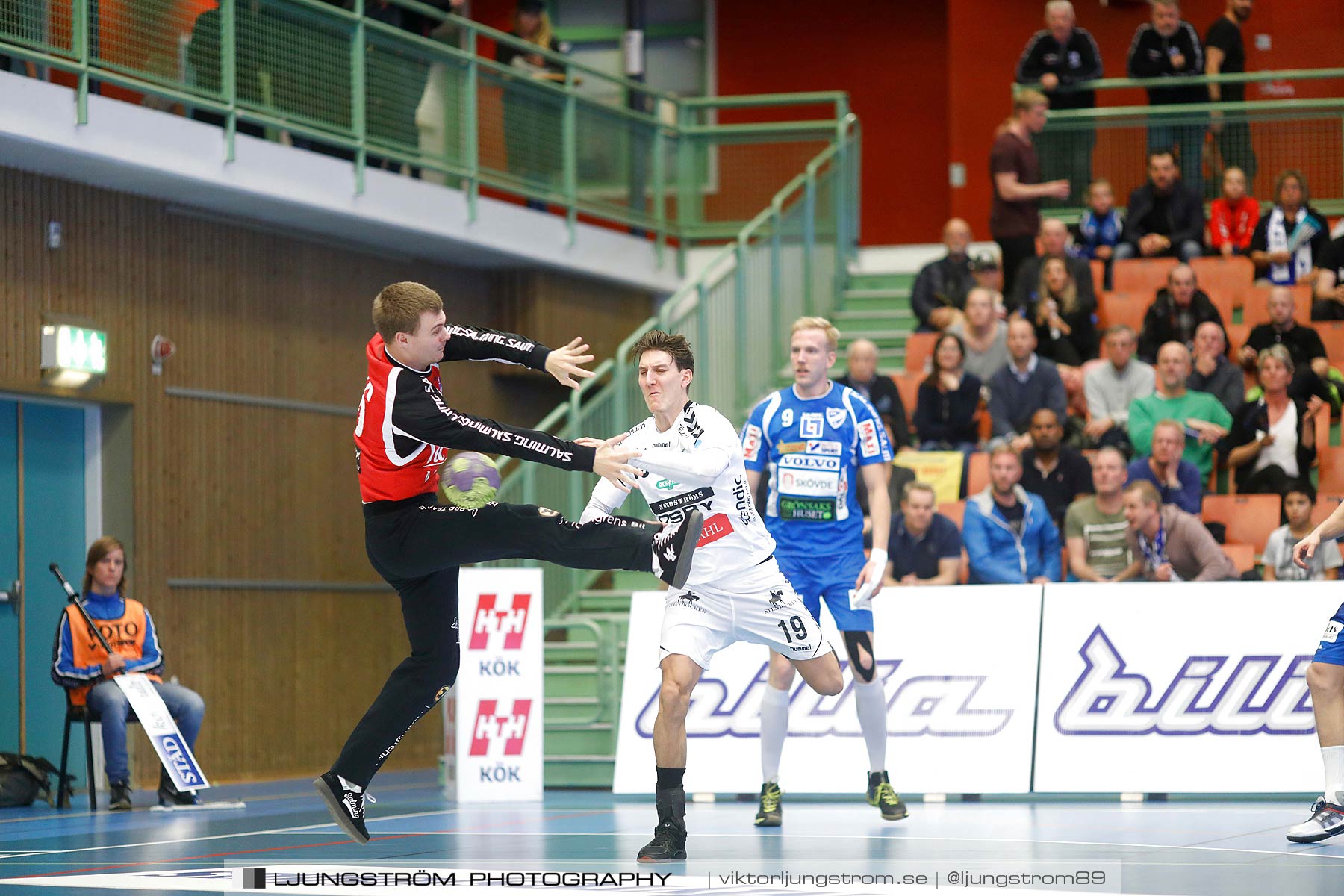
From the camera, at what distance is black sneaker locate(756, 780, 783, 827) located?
9273 mm

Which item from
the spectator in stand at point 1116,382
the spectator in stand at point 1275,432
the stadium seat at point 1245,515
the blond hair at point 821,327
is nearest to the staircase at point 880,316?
the spectator in stand at point 1116,382

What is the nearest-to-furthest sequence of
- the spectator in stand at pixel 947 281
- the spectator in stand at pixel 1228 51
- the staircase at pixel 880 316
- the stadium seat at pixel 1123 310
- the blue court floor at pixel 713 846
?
1. the blue court floor at pixel 713 846
2. the stadium seat at pixel 1123 310
3. the spectator in stand at pixel 947 281
4. the staircase at pixel 880 316
5. the spectator in stand at pixel 1228 51

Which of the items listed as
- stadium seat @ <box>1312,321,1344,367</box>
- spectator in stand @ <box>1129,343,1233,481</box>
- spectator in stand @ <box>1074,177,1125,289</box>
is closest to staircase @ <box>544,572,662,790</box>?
spectator in stand @ <box>1129,343,1233,481</box>

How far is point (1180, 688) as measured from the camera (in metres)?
10.9

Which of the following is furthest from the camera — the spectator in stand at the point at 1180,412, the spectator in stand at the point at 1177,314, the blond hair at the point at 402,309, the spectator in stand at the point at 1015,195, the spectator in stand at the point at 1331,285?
the spectator in stand at the point at 1015,195

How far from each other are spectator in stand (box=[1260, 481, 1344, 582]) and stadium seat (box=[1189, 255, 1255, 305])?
4294mm

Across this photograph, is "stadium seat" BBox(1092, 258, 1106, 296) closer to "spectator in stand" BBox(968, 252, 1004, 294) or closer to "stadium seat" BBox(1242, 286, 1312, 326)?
"spectator in stand" BBox(968, 252, 1004, 294)

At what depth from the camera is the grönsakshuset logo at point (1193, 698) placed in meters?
10.6

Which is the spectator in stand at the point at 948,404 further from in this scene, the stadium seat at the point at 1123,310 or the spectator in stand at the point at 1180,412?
the stadium seat at the point at 1123,310

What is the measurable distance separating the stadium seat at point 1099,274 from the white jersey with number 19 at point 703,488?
370 inches

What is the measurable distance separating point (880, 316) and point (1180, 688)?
24.8ft

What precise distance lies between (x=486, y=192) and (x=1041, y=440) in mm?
7483

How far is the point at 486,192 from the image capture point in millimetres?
18297

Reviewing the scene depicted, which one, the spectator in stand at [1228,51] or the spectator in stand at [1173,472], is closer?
the spectator in stand at [1173,472]
